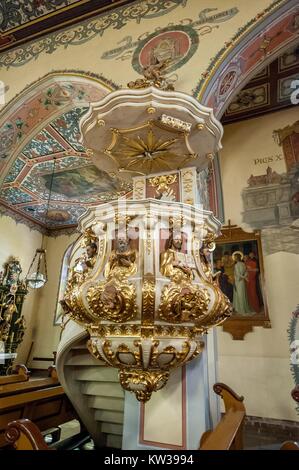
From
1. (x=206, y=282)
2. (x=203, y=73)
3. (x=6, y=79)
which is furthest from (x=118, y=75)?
(x=206, y=282)

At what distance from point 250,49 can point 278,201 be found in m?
2.31

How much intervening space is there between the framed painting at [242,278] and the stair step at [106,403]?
1886 mm

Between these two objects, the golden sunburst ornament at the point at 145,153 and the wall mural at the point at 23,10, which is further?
the wall mural at the point at 23,10

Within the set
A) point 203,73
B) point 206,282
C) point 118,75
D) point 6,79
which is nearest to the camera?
point 206,282

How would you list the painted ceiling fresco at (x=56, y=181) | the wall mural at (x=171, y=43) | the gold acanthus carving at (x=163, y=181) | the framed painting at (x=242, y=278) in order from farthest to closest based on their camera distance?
the painted ceiling fresco at (x=56, y=181), the framed painting at (x=242, y=278), the wall mural at (x=171, y=43), the gold acanthus carving at (x=163, y=181)

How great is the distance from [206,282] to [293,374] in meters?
2.79

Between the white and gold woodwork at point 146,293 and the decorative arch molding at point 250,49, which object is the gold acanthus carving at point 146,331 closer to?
the white and gold woodwork at point 146,293

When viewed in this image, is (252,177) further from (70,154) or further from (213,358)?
(70,154)

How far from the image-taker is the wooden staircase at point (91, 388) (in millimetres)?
3424

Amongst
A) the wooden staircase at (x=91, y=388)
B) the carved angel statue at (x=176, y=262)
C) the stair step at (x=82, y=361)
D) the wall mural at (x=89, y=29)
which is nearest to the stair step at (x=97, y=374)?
the wooden staircase at (x=91, y=388)

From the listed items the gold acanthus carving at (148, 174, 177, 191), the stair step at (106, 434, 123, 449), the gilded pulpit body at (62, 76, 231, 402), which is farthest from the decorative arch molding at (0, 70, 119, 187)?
the stair step at (106, 434, 123, 449)

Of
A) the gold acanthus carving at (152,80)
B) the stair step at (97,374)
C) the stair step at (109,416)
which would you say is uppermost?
the gold acanthus carving at (152,80)

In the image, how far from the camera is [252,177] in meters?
5.17
